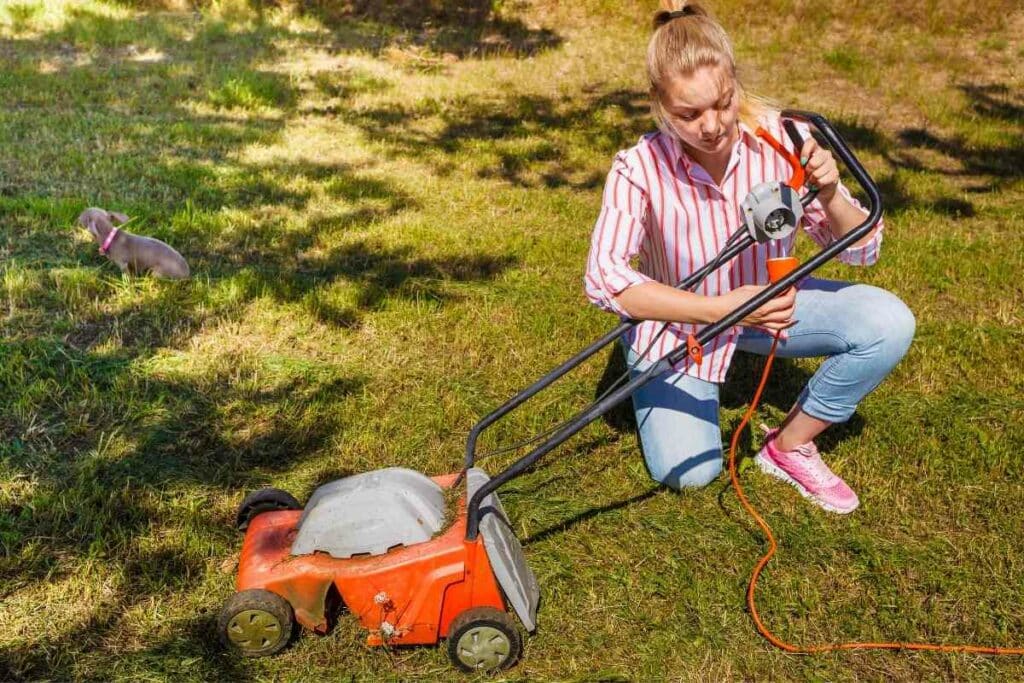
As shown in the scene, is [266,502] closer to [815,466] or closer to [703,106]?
[703,106]

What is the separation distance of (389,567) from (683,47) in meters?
1.65

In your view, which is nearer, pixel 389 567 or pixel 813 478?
pixel 389 567

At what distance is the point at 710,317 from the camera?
2.68m

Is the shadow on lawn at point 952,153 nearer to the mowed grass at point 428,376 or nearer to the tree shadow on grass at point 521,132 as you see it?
the mowed grass at point 428,376

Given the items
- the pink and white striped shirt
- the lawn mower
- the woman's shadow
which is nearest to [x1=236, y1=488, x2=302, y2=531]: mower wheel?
the lawn mower

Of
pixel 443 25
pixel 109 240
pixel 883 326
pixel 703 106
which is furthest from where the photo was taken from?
pixel 443 25

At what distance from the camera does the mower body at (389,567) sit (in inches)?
101

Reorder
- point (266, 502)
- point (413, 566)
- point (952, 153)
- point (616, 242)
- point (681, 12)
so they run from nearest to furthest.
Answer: point (413, 566), point (681, 12), point (616, 242), point (266, 502), point (952, 153)

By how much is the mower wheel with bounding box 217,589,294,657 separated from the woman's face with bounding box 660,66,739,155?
5.81ft

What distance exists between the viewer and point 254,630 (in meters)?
2.63

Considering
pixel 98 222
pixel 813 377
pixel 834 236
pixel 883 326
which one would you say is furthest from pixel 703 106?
pixel 98 222

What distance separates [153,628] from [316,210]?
3.60 metres

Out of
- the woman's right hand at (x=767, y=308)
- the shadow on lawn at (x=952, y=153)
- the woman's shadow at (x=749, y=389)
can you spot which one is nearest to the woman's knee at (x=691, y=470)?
the woman's shadow at (x=749, y=389)

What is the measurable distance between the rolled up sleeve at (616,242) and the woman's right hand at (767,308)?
0.94ft
